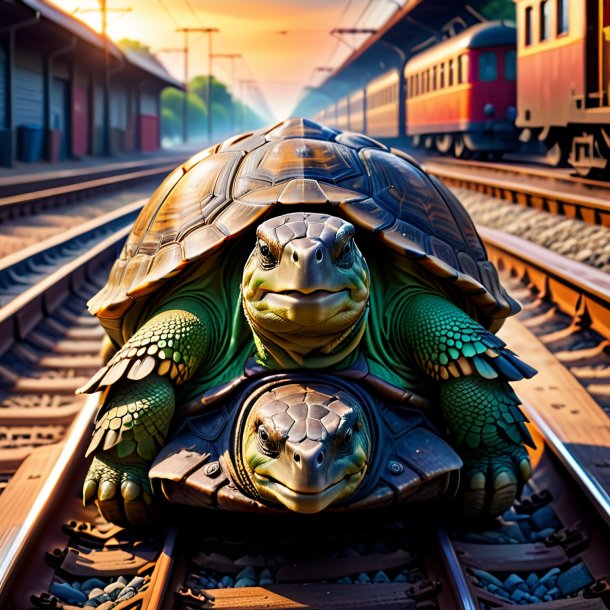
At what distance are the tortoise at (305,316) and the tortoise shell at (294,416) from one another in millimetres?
55

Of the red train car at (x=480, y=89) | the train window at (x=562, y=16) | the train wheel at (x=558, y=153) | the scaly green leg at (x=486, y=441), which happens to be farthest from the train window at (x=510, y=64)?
the scaly green leg at (x=486, y=441)

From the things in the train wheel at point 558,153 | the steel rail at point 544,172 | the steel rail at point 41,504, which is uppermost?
the train wheel at point 558,153

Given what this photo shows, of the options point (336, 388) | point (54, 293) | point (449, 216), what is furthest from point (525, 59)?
point (336, 388)

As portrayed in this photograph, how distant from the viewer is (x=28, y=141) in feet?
89.1

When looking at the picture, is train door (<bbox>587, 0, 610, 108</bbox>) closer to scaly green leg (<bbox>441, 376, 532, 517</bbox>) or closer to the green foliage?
scaly green leg (<bbox>441, 376, 532, 517</bbox>)

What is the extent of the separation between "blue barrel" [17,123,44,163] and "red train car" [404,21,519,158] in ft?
41.5

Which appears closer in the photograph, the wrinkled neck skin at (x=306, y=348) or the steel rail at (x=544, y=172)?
the wrinkled neck skin at (x=306, y=348)

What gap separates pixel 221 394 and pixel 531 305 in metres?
4.75

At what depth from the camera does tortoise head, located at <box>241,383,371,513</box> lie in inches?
101

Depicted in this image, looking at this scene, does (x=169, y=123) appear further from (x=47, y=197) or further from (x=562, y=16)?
(x=562, y=16)

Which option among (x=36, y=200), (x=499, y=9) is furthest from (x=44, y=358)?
(x=499, y=9)

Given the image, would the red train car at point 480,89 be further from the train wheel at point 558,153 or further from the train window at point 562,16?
the train window at point 562,16

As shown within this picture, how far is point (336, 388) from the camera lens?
300 centimetres

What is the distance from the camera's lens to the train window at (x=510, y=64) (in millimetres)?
20969
